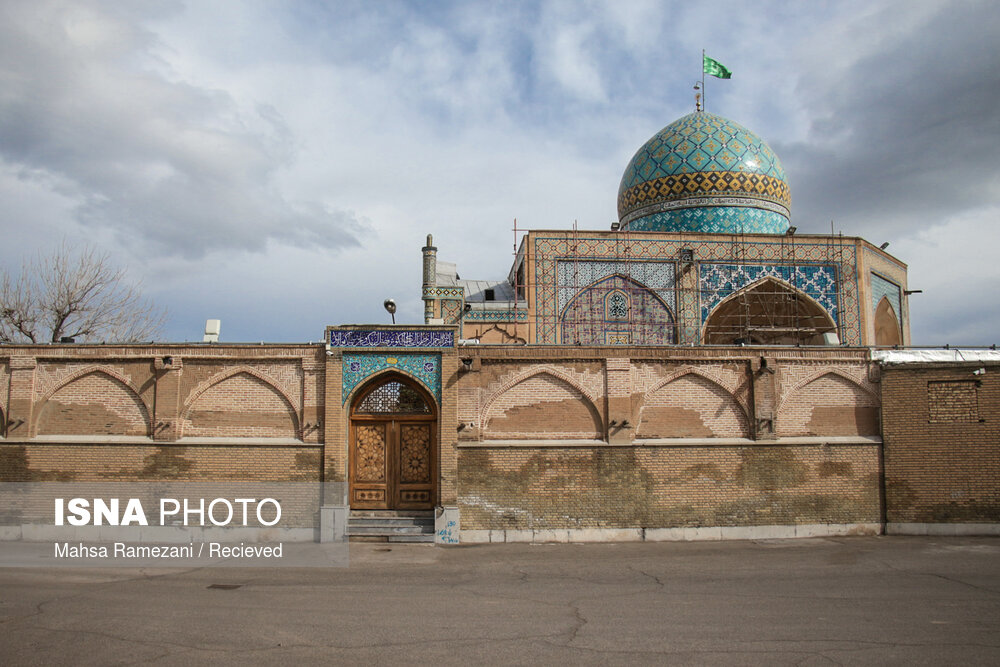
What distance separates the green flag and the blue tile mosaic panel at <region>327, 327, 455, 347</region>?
1437cm

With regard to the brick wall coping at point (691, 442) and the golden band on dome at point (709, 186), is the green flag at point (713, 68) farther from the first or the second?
the brick wall coping at point (691, 442)

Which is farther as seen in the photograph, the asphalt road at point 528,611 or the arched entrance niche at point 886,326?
the arched entrance niche at point 886,326

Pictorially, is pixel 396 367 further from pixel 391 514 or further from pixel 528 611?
pixel 528 611

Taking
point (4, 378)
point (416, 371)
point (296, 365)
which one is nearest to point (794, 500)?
point (416, 371)

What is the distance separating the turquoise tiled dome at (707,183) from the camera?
1994cm

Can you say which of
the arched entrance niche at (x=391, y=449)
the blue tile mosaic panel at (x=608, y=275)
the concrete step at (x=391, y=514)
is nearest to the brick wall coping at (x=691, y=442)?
the arched entrance niche at (x=391, y=449)

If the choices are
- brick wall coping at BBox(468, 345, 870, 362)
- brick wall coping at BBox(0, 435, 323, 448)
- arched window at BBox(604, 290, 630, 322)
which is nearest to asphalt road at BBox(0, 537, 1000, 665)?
brick wall coping at BBox(0, 435, 323, 448)

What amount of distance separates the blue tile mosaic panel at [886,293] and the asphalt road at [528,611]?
943 centimetres

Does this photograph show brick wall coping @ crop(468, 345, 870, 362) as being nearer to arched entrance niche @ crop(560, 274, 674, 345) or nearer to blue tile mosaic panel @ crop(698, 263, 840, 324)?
arched entrance niche @ crop(560, 274, 674, 345)

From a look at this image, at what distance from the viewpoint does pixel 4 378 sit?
12789mm

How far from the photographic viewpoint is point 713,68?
22516mm

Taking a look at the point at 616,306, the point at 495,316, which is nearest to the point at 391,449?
the point at 495,316

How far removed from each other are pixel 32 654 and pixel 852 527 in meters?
11.6

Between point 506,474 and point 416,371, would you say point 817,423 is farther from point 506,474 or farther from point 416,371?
point 416,371
